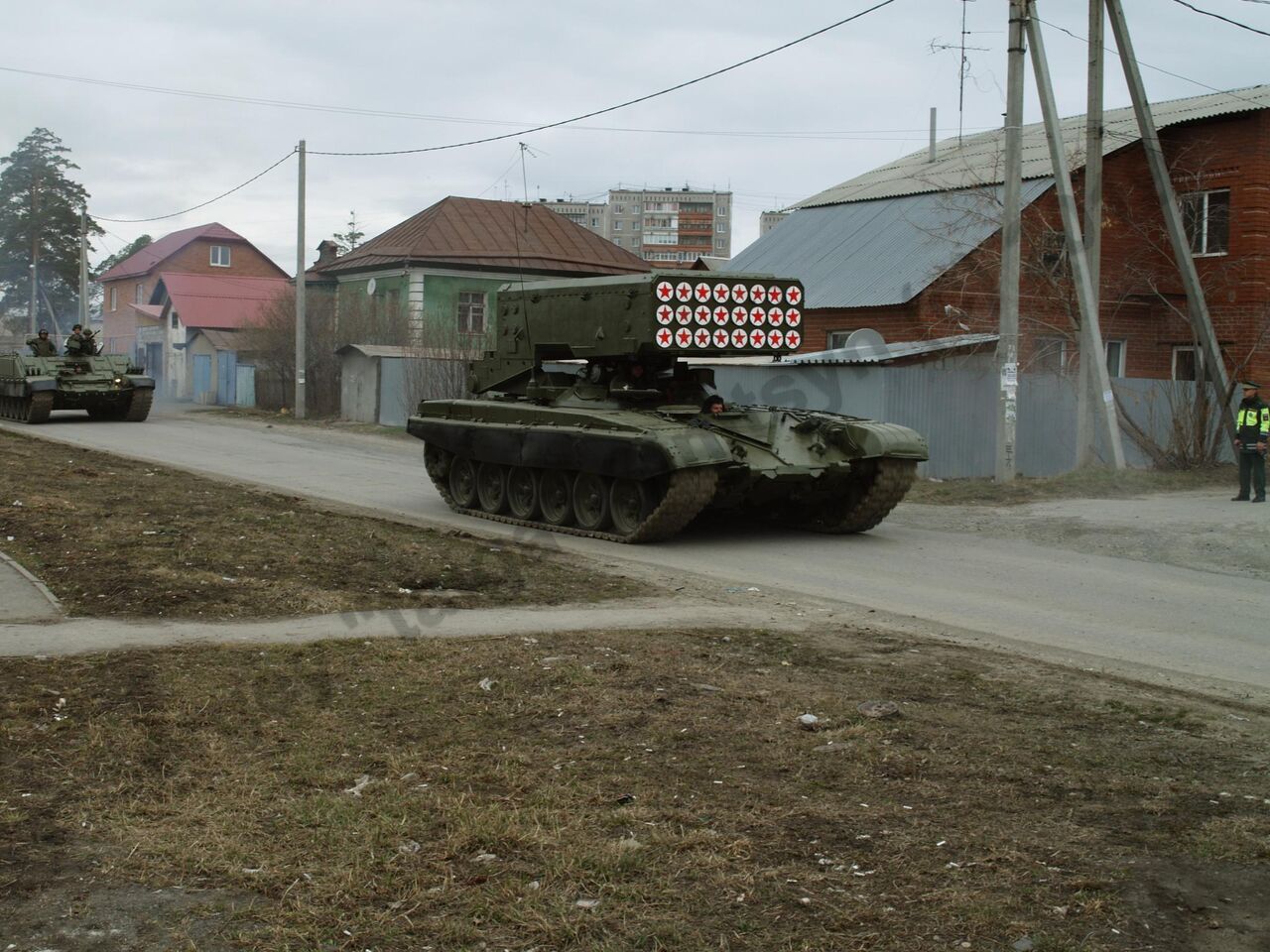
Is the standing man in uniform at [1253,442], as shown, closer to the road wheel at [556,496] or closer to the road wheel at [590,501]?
the road wheel at [590,501]

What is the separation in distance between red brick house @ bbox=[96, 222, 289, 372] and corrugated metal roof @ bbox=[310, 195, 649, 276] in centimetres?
2190

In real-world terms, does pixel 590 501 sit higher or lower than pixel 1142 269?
lower

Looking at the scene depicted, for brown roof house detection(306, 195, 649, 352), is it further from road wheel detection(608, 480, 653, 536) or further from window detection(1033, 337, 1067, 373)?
road wheel detection(608, 480, 653, 536)

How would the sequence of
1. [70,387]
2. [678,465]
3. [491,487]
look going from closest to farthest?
[678,465], [491,487], [70,387]

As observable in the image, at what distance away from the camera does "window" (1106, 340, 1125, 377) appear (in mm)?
27781

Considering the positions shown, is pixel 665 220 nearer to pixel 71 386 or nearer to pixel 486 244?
pixel 486 244

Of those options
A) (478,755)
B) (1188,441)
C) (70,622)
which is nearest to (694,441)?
(70,622)

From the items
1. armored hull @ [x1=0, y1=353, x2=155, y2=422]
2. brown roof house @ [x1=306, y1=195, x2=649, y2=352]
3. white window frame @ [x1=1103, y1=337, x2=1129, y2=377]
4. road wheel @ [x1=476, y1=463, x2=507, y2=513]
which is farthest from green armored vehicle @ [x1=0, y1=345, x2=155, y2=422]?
white window frame @ [x1=1103, y1=337, x2=1129, y2=377]

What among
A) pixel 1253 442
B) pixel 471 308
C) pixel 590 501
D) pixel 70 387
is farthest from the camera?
pixel 471 308

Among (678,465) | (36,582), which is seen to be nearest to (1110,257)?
(678,465)

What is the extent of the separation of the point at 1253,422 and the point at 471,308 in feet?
96.0

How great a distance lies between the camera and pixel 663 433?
12336 millimetres

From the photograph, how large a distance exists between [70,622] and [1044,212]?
21923mm

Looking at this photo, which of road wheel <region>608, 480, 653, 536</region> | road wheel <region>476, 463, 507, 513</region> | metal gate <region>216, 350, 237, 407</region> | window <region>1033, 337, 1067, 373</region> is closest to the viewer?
road wheel <region>608, 480, 653, 536</region>
